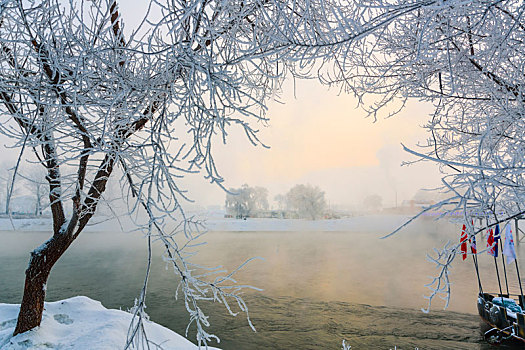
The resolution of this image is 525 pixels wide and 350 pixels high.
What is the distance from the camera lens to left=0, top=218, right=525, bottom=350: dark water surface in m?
8.63

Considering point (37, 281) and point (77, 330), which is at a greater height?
point (37, 281)

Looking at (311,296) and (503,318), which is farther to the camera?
(311,296)

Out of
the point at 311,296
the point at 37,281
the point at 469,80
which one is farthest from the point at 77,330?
the point at 311,296

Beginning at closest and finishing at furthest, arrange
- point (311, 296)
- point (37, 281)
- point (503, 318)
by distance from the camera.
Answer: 1. point (37, 281)
2. point (503, 318)
3. point (311, 296)

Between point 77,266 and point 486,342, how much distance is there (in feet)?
57.0

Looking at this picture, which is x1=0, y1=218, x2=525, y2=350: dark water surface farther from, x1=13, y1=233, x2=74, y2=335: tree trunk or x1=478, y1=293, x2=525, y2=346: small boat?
x1=13, y1=233, x2=74, y2=335: tree trunk

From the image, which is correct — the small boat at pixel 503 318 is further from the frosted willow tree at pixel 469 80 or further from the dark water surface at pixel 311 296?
the frosted willow tree at pixel 469 80

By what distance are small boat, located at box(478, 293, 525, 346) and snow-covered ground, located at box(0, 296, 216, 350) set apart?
6.67 meters

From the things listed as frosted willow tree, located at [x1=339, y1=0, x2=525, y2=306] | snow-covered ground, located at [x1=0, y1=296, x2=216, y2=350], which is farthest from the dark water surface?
snow-covered ground, located at [x1=0, y1=296, x2=216, y2=350]

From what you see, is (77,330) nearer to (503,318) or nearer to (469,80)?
(469,80)

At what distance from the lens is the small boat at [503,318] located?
22.2 ft

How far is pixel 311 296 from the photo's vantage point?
12438 mm

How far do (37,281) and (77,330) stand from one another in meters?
0.62

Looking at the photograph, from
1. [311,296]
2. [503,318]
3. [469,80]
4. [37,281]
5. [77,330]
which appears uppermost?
[469,80]
